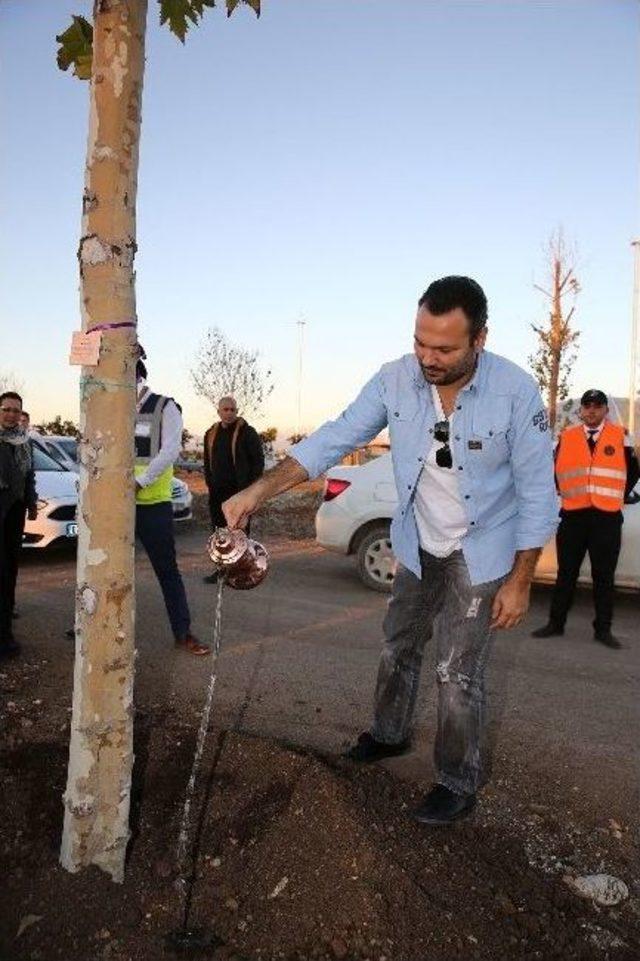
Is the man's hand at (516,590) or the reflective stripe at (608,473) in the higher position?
the reflective stripe at (608,473)

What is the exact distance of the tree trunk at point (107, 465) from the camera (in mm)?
2217

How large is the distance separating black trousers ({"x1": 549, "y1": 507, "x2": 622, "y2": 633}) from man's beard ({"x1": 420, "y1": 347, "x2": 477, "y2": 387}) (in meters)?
3.96

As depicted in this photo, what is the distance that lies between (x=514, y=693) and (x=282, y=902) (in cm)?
289

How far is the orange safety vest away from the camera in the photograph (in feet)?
20.8

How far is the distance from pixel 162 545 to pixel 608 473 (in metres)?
3.68

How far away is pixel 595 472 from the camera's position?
6.34 metres

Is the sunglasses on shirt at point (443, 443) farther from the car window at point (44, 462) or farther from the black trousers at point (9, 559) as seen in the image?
the car window at point (44, 462)

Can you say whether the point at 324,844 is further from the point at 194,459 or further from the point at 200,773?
the point at 194,459

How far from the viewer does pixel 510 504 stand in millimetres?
3125

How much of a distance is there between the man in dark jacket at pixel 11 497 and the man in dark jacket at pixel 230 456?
260cm

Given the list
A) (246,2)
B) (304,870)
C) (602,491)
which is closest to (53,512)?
(602,491)

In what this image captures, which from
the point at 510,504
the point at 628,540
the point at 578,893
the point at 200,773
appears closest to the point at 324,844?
the point at 200,773

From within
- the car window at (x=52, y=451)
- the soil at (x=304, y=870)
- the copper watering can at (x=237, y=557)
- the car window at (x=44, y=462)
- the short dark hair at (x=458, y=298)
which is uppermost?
the short dark hair at (x=458, y=298)

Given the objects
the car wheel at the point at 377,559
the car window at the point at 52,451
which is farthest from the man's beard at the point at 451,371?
the car window at the point at 52,451
